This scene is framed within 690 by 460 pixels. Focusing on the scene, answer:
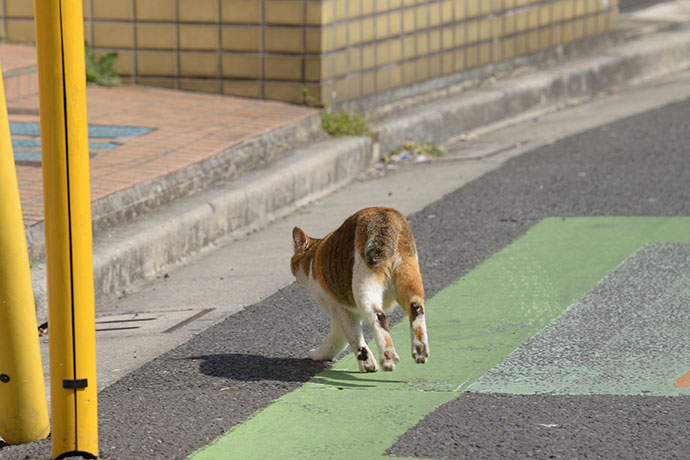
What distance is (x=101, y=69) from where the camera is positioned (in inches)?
356

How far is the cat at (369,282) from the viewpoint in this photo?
4152mm

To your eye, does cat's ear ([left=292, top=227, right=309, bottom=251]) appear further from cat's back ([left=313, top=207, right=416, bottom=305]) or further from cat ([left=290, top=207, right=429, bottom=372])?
cat's back ([left=313, top=207, right=416, bottom=305])

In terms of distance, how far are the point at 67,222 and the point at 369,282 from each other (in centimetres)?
112

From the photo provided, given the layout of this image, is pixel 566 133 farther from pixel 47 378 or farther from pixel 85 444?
pixel 85 444

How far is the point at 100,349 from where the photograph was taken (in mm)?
5027

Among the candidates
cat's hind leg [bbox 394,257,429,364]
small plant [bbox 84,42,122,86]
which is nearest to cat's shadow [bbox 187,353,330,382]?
cat's hind leg [bbox 394,257,429,364]

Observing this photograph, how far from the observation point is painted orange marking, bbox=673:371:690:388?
423 cm

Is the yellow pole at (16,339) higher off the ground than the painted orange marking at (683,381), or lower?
higher

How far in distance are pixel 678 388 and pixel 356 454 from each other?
1247mm

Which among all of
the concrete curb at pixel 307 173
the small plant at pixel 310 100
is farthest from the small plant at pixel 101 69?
the concrete curb at pixel 307 173

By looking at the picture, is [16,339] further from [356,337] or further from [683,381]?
[683,381]

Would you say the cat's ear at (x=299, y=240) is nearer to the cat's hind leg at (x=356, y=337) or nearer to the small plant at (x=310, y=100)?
the cat's hind leg at (x=356, y=337)

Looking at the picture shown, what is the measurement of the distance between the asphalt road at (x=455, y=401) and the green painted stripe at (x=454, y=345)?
0.31 ft

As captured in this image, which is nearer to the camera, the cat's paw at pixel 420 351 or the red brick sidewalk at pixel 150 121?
the cat's paw at pixel 420 351
